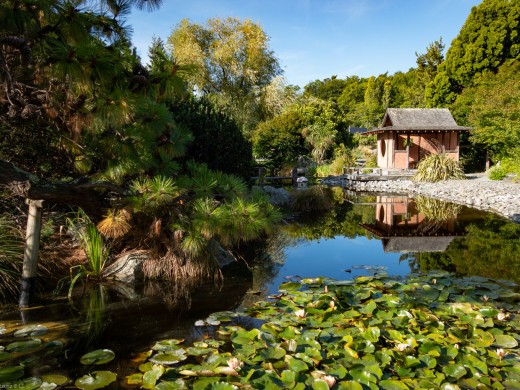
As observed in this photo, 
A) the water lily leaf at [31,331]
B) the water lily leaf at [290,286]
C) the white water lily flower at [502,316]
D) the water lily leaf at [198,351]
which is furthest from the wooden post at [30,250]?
the white water lily flower at [502,316]

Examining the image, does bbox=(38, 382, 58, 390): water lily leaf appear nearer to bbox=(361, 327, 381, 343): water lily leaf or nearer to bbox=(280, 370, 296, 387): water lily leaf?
bbox=(280, 370, 296, 387): water lily leaf

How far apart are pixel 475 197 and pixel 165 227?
10.1m

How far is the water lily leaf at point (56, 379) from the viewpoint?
2405 mm

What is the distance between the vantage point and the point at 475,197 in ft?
37.5

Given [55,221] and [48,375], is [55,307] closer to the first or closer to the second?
[48,375]

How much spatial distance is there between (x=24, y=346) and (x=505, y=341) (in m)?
3.64

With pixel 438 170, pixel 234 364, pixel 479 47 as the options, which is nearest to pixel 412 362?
pixel 234 364

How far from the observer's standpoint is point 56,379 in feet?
7.99

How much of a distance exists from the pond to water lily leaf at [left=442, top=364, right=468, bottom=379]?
64.8 inches

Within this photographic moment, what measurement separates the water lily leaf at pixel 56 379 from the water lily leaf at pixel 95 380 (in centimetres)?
8

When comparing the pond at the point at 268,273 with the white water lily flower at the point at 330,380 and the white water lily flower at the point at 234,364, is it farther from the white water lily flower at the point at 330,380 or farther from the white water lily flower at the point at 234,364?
the white water lily flower at the point at 330,380

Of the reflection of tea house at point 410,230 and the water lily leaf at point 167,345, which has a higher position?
the reflection of tea house at point 410,230

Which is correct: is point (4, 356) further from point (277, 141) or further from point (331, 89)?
point (331, 89)

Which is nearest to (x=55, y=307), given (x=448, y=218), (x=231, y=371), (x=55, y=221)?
(x=55, y=221)
